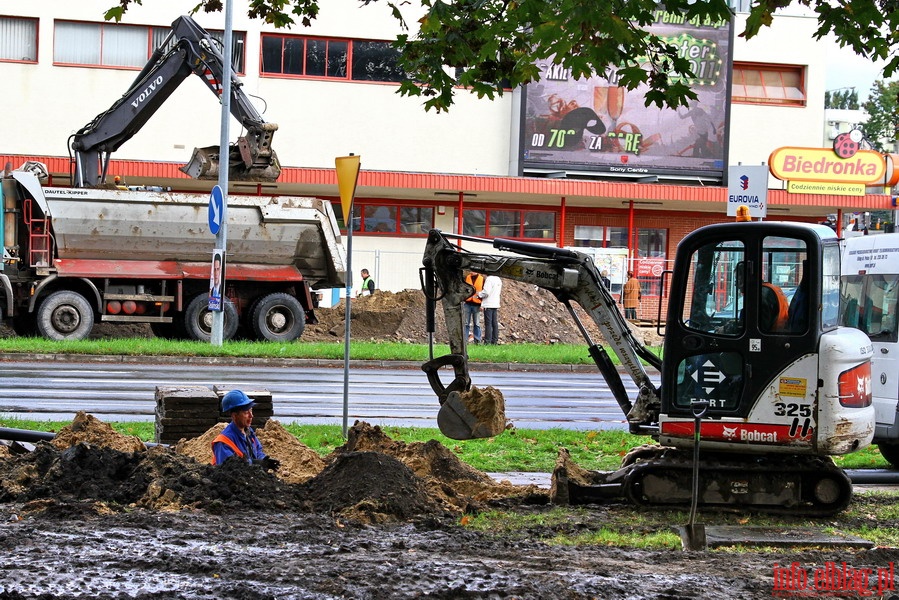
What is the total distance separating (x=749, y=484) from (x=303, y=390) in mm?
9714

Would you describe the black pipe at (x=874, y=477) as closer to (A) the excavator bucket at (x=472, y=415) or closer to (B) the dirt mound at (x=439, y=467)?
(B) the dirt mound at (x=439, y=467)

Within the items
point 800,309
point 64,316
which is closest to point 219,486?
point 800,309

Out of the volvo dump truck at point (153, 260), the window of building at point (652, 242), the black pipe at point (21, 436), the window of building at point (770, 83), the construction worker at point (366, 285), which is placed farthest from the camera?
the window of building at point (770, 83)

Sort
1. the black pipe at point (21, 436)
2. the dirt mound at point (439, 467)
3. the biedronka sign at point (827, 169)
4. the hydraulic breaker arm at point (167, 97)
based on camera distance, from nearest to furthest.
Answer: the dirt mound at point (439, 467) → the black pipe at point (21, 436) → the hydraulic breaker arm at point (167, 97) → the biedronka sign at point (827, 169)

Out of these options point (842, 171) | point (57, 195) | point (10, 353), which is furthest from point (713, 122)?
point (10, 353)

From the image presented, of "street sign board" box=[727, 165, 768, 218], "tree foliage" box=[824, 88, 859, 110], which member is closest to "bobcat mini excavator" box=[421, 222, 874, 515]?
"street sign board" box=[727, 165, 768, 218]

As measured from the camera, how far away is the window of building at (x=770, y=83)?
42625mm

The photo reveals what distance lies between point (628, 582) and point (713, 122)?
3665 cm

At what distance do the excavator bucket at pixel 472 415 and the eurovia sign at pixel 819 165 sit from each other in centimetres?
2974

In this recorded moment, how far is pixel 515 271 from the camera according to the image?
9.24 meters

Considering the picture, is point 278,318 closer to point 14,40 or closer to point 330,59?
point 330,59

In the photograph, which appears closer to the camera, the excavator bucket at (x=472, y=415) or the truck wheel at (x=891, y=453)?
the excavator bucket at (x=472, y=415)

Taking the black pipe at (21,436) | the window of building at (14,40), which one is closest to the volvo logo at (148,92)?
the window of building at (14,40)

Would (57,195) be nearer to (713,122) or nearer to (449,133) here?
(449,133)
